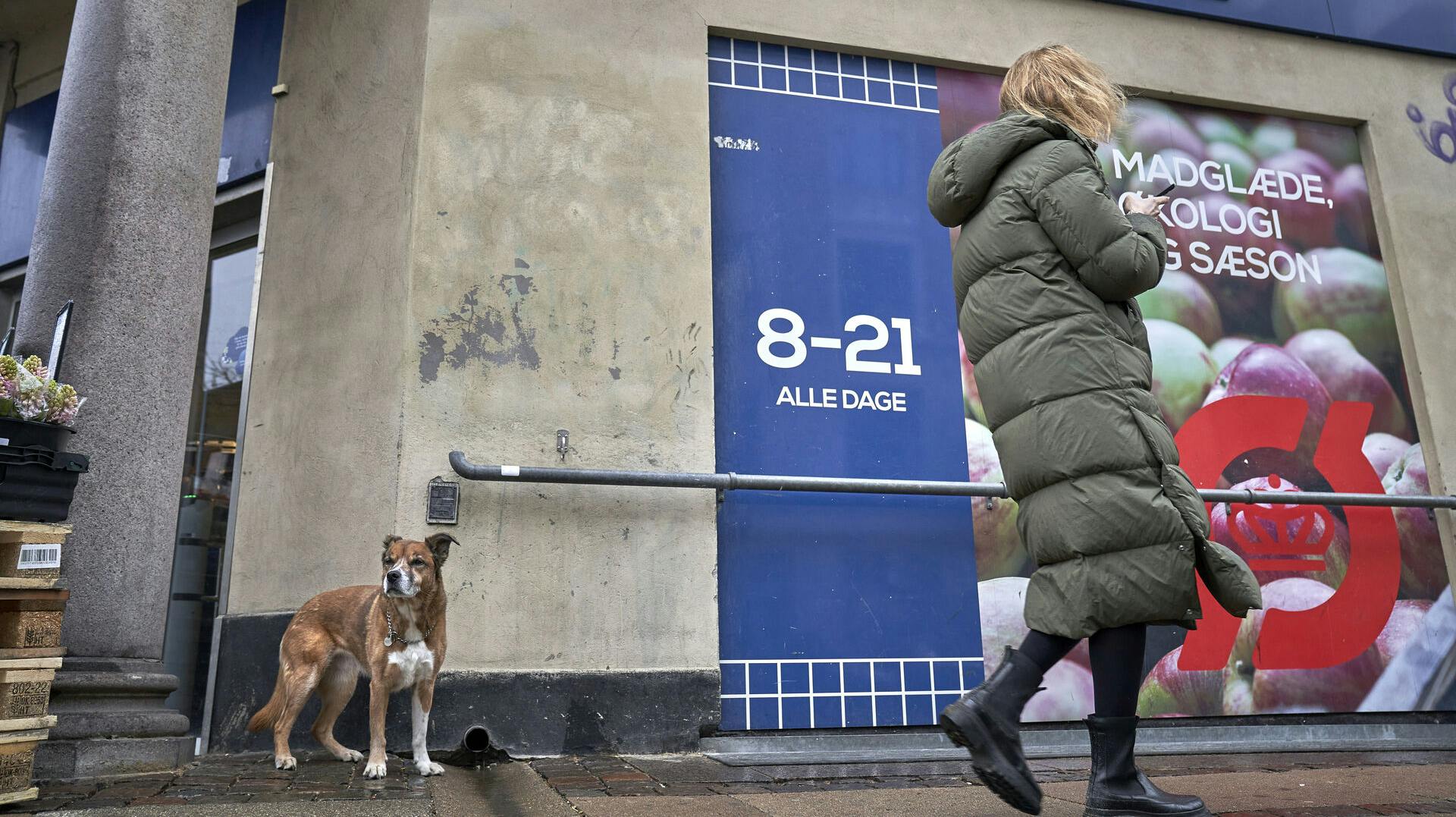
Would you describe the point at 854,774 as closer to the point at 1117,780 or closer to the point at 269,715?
the point at 1117,780

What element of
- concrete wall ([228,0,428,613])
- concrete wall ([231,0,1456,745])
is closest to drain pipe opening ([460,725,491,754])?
concrete wall ([231,0,1456,745])

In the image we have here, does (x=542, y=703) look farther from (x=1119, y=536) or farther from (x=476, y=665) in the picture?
(x=1119, y=536)

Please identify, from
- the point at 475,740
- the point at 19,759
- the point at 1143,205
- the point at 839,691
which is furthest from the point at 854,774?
the point at 19,759

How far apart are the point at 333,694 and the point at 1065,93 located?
341 centimetres

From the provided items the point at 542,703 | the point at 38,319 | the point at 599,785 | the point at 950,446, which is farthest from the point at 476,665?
the point at 950,446

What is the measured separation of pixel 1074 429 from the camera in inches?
105

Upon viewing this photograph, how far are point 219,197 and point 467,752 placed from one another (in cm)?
356

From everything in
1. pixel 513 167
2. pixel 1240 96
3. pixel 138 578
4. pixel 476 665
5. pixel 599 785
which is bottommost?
pixel 599 785

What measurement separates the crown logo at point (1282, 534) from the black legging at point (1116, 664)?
344 cm

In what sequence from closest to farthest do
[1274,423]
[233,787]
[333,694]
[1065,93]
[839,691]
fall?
[1065,93], [233,787], [333,694], [839,691], [1274,423]

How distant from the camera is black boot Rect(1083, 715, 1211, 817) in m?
2.52

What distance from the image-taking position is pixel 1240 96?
20.8 ft

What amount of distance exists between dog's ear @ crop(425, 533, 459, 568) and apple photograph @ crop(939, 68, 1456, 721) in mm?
2514

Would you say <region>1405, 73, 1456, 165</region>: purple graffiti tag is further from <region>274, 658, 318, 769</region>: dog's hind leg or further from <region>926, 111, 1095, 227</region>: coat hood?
<region>274, 658, 318, 769</region>: dog's hind leg
